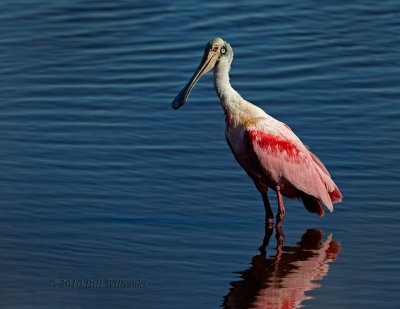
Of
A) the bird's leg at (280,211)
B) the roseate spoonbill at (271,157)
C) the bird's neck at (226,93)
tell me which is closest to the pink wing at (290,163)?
the roseate spoonbill at (271,157)

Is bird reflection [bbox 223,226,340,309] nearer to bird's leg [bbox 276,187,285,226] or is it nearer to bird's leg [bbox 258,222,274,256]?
bird's leg [bbox 258,222,274,256]

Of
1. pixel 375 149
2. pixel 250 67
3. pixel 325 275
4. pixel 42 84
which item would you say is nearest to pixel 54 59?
pixel 42 84

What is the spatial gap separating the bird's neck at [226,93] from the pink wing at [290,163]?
0.26 m

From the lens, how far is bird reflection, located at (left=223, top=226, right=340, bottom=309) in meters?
9.47

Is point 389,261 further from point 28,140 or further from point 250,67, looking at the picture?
point 250,67

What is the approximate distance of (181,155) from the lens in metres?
12.8

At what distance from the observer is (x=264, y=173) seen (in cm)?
1153

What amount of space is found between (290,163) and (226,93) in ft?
2.75

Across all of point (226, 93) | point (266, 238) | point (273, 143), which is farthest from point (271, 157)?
point (266, 238)

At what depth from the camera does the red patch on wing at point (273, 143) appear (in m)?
11.4

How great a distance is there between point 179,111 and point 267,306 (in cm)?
521

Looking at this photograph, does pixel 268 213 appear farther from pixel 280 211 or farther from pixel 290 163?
pixel 290 163

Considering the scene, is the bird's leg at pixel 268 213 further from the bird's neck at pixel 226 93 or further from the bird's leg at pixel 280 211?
the bird's neck at pixel 226 93

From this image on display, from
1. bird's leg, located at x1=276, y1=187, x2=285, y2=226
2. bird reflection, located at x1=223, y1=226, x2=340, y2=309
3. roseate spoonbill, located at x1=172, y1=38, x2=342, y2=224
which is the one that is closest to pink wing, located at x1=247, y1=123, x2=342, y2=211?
roseate spoonbill, located at x1=172, y1=38, x2=342, y2=224
